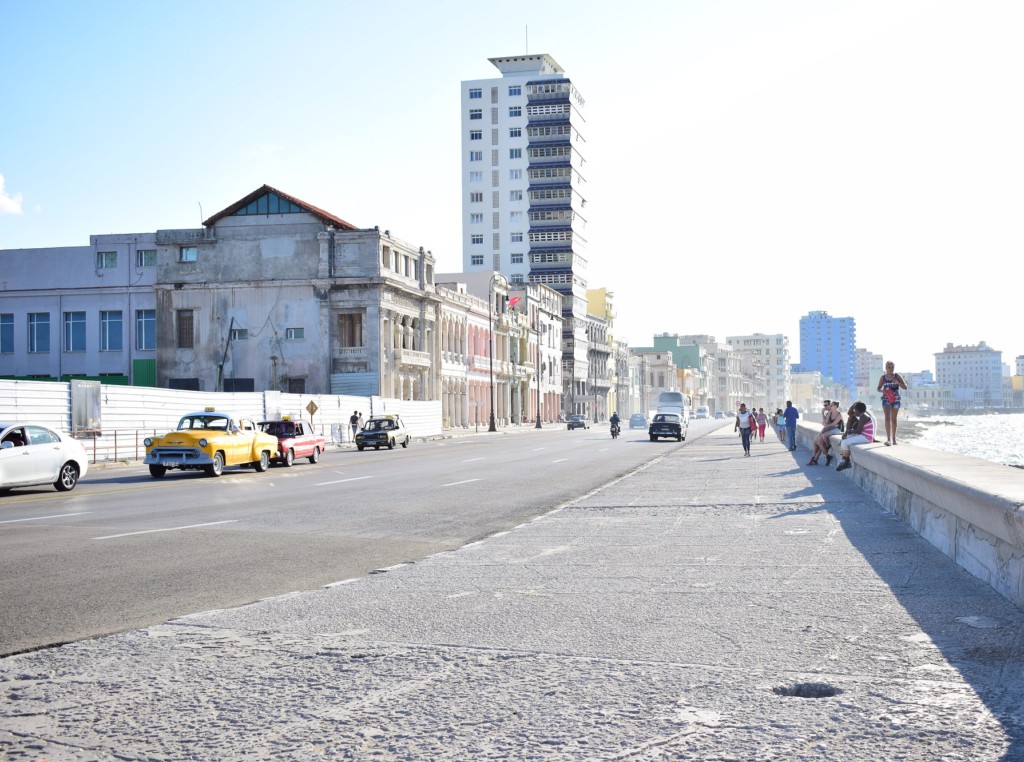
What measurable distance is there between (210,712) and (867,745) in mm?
3025

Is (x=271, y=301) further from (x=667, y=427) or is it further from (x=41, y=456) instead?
(x=41, y=456)

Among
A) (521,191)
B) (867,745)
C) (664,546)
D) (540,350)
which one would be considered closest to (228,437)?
(664,546)

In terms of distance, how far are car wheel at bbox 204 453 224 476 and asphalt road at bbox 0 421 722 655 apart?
0.34m

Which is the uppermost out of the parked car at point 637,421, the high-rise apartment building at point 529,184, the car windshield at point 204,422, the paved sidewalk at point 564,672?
the high-rise apartment building at point 529,184

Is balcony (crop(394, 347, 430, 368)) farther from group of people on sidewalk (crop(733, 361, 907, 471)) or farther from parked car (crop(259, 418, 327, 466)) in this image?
group of people on sidewalk (crop(733, 361, 907, 471))

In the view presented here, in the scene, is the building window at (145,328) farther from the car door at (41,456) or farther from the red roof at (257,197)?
the car door at (41,456)

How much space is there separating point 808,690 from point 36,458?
783 inches

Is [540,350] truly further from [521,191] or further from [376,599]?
[376,599]

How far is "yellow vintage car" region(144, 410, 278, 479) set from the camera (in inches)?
1070

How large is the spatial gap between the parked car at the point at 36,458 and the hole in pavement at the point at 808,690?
63.4ft

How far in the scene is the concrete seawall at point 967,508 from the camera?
26.2ft

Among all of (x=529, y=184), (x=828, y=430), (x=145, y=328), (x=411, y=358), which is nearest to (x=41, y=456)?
(x=828, y=430)

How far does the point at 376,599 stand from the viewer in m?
8.28

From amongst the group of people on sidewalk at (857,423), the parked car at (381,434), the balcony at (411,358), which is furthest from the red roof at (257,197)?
the group of people on sidewalk at (857,423)
